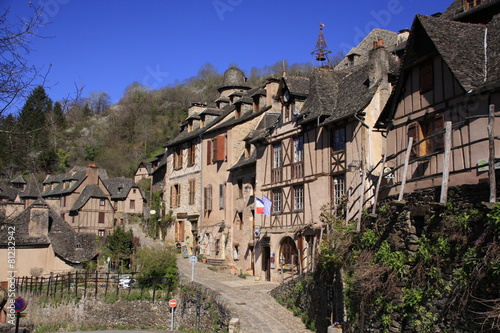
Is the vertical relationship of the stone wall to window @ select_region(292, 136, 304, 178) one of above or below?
below

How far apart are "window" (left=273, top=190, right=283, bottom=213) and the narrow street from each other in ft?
11.3

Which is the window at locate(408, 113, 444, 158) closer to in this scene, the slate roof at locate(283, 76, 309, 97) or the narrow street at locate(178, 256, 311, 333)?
the narrow street at locate(178, 256, 311, 333)

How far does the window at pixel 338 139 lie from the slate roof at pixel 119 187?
3864 centimetres

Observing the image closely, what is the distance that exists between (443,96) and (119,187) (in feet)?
155

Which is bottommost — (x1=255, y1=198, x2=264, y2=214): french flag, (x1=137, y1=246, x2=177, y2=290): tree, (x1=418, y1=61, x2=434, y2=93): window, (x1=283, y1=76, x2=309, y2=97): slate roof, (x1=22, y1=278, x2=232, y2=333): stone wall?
(x1=22, y1=278, x2=232, y2=333): stone wall

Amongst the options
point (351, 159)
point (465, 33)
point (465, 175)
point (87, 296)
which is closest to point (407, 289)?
point (465, 175)

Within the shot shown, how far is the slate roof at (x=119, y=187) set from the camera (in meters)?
55.7

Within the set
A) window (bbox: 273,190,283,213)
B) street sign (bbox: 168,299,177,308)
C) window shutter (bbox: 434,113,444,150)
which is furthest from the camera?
window (bbox: 273,190,283,213)

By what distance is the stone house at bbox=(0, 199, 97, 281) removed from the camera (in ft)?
104

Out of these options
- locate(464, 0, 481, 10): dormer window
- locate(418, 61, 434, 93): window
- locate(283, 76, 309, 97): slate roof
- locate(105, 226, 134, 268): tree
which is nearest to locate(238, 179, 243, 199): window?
locate(283, 76, 309, 97): slate roof

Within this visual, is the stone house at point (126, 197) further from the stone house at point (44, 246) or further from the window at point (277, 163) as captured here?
the window at point (277, 163)

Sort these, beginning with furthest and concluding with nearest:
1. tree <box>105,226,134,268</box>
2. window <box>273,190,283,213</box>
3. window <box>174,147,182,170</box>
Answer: window <box>174,147,182,170</box> < tree <box>105,226,134,268</box> < window <box>273,190,283,213</box>

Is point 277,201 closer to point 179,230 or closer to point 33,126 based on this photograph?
point 179,230

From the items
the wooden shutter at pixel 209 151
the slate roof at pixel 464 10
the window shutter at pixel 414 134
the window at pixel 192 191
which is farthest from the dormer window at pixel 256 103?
the window shutter at pixel 414 134
